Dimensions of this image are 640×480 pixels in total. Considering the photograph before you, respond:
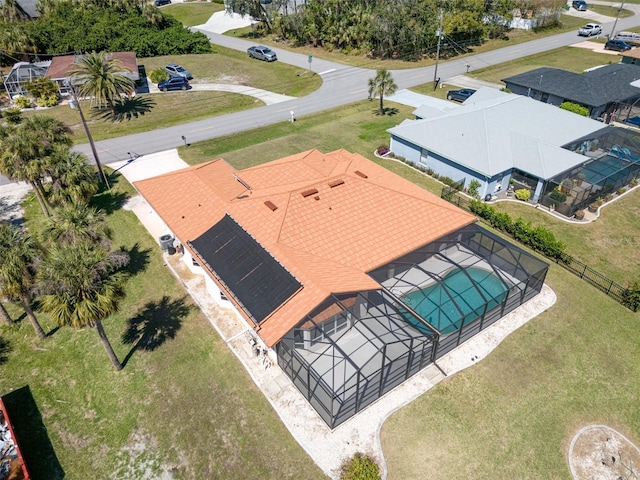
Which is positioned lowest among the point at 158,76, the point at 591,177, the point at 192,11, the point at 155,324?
the point at 155,324

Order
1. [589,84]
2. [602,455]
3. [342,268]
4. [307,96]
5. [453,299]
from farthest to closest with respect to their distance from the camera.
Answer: [307,96]
[589,84]
[342,268]
[453,299]
[602,455]

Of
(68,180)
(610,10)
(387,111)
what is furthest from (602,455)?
(610,10)

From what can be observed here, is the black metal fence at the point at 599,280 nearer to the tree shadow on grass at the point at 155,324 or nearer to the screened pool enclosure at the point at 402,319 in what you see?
the screened pool enclosure at the point at 402,319

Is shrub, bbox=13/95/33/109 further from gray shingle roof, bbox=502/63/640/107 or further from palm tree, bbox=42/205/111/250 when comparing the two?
gray shingle roof, bbox=502/63/640/107

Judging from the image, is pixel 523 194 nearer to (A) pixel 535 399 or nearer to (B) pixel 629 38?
(A) pixel 535 399

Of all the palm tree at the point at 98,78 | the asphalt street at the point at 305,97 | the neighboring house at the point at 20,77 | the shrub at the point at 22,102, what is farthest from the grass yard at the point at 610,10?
the shrub at the point at 22,102

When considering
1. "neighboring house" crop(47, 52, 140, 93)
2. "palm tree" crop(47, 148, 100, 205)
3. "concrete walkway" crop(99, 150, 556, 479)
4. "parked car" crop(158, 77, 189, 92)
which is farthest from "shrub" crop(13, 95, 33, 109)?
"concrete walkway" crop(99, 150, 556, 479)

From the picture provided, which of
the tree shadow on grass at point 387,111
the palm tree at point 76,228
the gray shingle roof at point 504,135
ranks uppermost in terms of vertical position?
the palm tree at point 76,228
